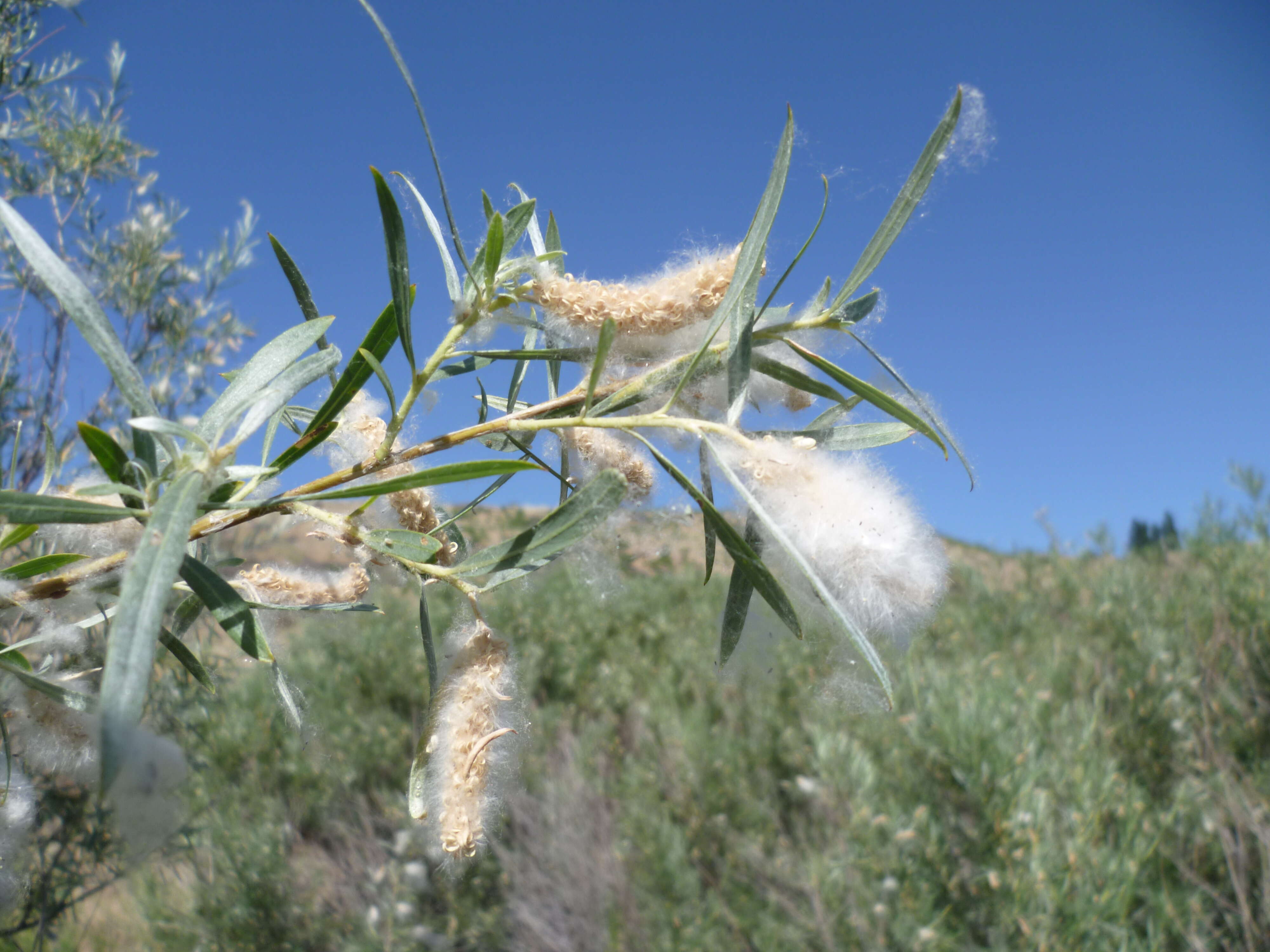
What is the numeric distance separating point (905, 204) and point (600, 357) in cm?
21

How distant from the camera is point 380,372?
41 cm

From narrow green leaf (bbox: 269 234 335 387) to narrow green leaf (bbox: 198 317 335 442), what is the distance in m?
0.06

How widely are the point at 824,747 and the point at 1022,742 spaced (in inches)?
22.3

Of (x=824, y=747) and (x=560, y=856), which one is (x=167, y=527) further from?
(x=560, y=856)

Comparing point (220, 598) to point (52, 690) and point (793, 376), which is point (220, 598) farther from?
point (793, 376)

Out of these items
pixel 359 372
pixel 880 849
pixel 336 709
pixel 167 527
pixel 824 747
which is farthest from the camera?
pixel 336 709

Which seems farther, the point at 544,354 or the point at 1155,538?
the point at 1155,538

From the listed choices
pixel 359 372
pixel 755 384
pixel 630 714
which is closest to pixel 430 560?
pixel 359 372

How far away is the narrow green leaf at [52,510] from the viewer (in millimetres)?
329

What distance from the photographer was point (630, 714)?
3.36m

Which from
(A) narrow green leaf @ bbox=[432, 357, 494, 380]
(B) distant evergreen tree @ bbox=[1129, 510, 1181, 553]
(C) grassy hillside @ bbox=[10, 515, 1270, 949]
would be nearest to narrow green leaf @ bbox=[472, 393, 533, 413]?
(A) narrow green leaf @ bbox=[432, 357, 494, 380]

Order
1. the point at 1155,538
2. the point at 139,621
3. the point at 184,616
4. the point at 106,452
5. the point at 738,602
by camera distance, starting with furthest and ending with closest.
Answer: the point at 1155,538
the point at 184,616
the point at 738,602
the point at 106,452
the point at 139,621

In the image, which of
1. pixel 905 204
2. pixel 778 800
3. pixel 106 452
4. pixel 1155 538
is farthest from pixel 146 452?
pixel 1155 538

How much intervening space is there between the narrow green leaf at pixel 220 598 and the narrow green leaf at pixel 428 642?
4.1 inches
